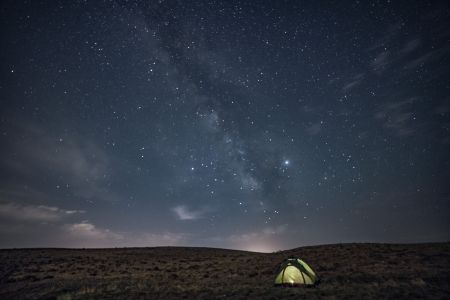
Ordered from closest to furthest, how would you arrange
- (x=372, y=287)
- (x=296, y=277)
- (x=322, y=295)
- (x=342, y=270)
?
(x=322, y=295)
(x=372, y=287)
(x=296, y=277)
(x=342, y=270)

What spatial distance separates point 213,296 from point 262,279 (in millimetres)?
5518

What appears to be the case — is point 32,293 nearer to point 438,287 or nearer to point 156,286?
point 156,286

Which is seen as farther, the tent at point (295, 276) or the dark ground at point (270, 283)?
the tent at point (295, 276)

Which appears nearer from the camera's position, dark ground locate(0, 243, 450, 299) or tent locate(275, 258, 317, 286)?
dark ground locate(0, 243, 450, 299)

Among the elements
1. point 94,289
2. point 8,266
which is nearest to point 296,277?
point 94,289

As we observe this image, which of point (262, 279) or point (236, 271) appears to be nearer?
point (262, 279)

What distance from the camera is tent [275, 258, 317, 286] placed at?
16842mm

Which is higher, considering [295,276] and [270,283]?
[295,276]

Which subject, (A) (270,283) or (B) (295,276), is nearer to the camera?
(B) (295,276)

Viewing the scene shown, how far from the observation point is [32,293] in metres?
19.3

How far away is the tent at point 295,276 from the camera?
55.3 feet

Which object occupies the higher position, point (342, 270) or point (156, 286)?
point (342, 270)

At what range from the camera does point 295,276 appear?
1705 cm

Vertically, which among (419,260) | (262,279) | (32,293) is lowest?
(32,293)
